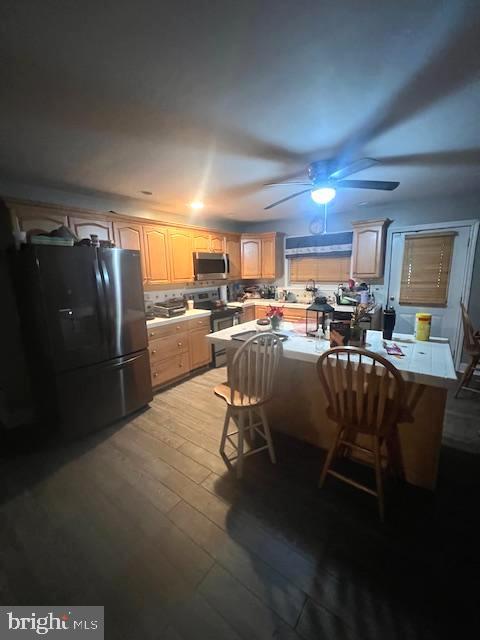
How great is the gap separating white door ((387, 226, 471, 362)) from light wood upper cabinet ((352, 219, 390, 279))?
0.20m

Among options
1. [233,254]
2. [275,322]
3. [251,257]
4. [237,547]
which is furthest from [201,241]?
[237,547]

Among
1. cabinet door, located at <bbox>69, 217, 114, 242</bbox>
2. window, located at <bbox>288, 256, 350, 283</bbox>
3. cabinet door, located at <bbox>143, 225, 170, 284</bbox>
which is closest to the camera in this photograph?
cabinet door, located at <bbox>69, 217, 114, 242</bbox>

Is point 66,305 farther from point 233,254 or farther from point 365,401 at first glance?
point 233,254

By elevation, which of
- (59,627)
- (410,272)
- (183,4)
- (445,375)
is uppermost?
(183,4)

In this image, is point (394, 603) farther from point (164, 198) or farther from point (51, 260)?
point (164, 198)

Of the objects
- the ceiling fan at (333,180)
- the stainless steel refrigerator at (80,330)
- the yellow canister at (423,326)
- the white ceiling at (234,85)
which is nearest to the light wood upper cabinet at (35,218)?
the white ceiling at (234,85)

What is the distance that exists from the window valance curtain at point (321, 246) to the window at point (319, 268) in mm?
70

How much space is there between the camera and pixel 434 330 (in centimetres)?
380

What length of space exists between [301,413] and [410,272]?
118 inches

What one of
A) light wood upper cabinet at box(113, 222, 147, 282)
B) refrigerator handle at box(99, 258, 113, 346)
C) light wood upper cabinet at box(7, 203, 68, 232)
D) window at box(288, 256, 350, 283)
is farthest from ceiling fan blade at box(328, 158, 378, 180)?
light wood upper cabinet at box(7, 203, 68, 232)

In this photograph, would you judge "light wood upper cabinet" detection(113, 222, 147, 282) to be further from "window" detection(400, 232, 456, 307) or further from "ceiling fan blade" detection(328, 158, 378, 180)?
"window" detection(400, 232, 456, 307)

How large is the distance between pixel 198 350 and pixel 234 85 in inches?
123

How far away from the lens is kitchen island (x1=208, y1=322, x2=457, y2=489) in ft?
5.18

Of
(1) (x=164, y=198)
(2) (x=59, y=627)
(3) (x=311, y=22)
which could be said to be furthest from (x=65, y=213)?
(2) (x=59, y=627)
